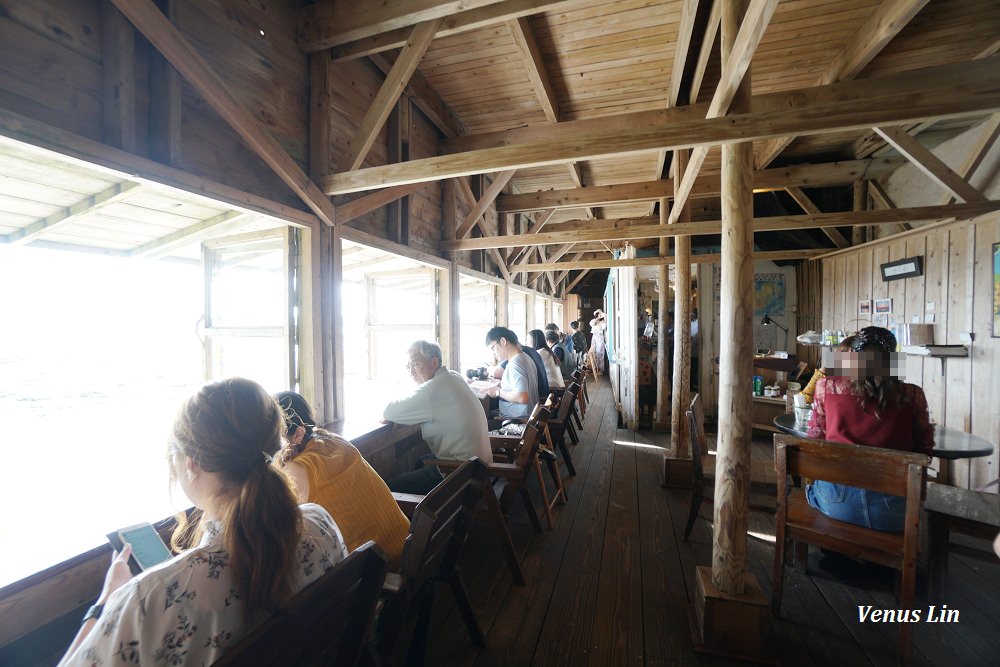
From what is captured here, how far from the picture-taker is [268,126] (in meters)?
2.22

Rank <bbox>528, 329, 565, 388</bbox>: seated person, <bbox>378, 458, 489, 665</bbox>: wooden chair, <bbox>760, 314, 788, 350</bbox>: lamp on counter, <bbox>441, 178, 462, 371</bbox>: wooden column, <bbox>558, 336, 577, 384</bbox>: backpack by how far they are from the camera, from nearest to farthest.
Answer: <bbox>378, 458, 489, 665</bbox>: wooden chair → <bbox>441, 178, 462, 371</bbox>: wooden column → <bbox>528, 329, 565, 388</bbox>: seated person → <bbox>558, 336, 577, 384</bbox>: backpack → <bbox>760, 314, 788, 350</bbox>: lamp on counter

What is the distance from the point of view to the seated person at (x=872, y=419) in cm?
189

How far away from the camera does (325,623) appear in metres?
0.84

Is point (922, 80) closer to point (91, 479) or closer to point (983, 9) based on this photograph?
point (983, 9)

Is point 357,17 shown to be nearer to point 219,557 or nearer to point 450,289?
point 450,289

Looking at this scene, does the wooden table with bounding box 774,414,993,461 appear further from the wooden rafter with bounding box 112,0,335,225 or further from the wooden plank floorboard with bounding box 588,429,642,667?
the wooden rafter with bounding box 112,0,335,225

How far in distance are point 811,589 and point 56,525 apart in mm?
3471

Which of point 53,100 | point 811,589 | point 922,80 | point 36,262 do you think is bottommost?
point 811,589

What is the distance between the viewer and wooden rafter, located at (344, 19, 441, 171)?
243 cm

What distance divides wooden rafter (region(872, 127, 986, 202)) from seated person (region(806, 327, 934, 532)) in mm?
2257

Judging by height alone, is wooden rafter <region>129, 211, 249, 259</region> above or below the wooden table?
above

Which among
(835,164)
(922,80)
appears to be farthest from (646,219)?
(922,80)

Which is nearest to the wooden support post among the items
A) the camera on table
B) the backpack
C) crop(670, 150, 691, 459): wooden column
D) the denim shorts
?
crop(670, 150, 691, 459): wooden column

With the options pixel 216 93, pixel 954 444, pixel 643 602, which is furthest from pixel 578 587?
pixel 216 93
